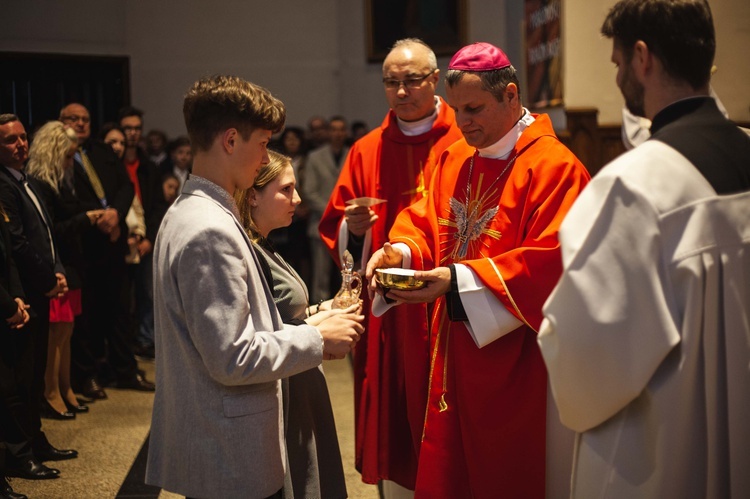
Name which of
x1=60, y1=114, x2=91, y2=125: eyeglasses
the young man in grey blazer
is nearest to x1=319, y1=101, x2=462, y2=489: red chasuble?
the young man in grey blazer

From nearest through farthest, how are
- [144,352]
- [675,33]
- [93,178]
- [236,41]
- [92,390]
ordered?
[675,33] → [92,390] → [93,178] → [144,352] → [236,41]

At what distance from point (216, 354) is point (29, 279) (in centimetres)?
305

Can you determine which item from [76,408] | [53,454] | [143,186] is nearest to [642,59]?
[53,454]

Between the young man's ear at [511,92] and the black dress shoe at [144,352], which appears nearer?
the young man's ear at [511,92]

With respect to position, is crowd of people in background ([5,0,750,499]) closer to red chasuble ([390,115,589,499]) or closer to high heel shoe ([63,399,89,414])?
red chasuble ([390,115,589,499])

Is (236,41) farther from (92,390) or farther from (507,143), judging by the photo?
(507,143)

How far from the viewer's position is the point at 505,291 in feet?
9.11

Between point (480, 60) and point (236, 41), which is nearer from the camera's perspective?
point (480, 60)

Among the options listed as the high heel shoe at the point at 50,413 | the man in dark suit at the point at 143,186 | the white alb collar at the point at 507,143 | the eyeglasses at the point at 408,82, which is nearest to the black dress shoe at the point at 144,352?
the man in dark suit at the point at 143,186

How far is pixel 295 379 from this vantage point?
2707 millimetres

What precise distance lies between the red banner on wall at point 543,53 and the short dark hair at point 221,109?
15.9 feet

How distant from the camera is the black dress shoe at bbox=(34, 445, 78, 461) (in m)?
4.77

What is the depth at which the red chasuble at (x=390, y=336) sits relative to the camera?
3.45 m

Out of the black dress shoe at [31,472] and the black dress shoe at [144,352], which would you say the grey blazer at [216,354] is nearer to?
the black dress shoe at [31,472]
